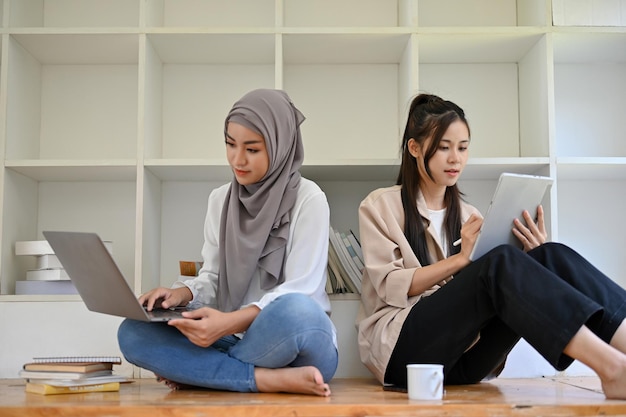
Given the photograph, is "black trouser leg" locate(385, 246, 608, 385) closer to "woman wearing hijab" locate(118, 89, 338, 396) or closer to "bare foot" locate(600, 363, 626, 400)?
"bare foot" locate(600, 363, 626, 400)

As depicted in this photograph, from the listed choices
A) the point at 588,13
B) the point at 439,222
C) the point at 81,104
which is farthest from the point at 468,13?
the point at 81,104

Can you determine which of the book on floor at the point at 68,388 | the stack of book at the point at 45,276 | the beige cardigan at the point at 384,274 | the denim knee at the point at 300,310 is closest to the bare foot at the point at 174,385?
the book on floor at the point at 68,388

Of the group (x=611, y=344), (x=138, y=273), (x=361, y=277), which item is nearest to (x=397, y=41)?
(x=361, y=277)

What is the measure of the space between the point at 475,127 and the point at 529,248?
92 centimetres

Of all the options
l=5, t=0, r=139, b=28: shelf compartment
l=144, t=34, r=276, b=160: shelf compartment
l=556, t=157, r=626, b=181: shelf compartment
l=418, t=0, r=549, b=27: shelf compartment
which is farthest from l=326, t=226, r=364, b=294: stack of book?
l=5, t=0, r=139, b=28: shelf compartment

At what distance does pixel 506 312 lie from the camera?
1.72 metres

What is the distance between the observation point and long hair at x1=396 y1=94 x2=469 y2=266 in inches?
84.9

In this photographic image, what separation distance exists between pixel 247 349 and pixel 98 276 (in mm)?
380

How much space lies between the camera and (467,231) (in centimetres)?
197

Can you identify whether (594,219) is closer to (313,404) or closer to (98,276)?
(313,404)

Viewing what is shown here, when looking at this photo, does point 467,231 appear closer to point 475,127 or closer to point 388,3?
point 475,127

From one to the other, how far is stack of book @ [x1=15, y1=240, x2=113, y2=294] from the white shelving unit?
13 cm

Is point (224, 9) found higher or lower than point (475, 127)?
higher

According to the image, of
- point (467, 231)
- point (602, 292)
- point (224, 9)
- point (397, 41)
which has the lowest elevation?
point (602, 292)
